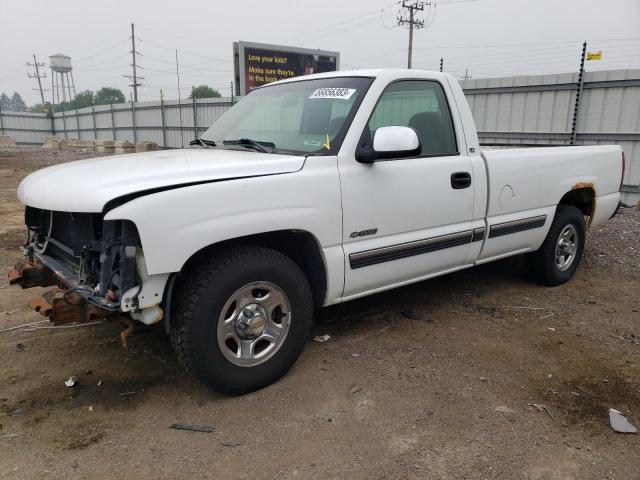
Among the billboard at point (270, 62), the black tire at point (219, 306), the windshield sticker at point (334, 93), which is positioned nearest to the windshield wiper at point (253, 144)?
the windshield sticker at point (334, 93)

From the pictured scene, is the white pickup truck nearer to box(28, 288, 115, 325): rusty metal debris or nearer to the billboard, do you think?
box(28, 288, 115, 325): rusty metal debris

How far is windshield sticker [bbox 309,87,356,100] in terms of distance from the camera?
3469 millimetres

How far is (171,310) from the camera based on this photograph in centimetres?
287

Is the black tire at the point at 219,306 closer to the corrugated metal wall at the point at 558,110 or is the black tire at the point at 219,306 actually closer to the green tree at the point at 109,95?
the corrugated metal wall at the point at 558,110

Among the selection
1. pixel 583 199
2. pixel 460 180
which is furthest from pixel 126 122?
pixel 460 180

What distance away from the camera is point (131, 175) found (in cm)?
267

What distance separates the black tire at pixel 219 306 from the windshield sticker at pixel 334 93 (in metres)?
1.23

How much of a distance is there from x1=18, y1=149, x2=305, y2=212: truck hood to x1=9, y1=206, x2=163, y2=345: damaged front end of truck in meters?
0.15

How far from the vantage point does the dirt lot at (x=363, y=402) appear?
246 centimetres

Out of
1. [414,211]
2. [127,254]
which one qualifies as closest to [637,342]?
[414,211]

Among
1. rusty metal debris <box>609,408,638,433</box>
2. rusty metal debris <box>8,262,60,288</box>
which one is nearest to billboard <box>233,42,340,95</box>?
rusty metal debris <box>8,262,60,288</box>

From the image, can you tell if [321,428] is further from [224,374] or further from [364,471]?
[224,374]

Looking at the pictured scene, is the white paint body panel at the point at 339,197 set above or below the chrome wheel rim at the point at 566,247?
above

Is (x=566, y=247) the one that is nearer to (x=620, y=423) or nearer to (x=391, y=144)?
(x=620, y=423)
